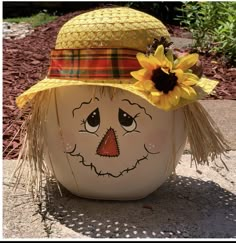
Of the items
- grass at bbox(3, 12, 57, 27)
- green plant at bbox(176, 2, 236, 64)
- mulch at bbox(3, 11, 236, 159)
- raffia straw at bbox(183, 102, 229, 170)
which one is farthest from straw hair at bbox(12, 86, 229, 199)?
grass at bbox(3, 12, 57, 27)

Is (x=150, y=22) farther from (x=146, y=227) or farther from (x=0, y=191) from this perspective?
(x=0, y=191)

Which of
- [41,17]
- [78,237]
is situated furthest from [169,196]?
[41,17]

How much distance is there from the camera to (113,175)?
8.19ft

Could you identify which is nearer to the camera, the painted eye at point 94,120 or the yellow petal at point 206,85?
the painted eye at point 94,120

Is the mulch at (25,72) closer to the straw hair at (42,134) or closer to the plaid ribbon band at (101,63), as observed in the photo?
the straw hair at (42,134)

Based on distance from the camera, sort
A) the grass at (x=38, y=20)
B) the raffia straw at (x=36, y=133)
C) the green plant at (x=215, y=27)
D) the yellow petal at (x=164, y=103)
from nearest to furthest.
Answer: the yellow petal at (x=164, y=103) < the raffia straw at (x=36, y=133) < the green plant at (x=215, y=27) < the grass at (x=38, y=20)

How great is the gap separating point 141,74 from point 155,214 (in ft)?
2.13

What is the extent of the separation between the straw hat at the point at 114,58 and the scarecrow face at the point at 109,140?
0.07 m

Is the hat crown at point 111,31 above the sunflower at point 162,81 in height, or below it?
above

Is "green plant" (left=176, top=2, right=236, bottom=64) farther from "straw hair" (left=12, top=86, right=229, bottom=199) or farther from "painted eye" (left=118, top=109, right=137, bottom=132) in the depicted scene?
"painted eye" (left=118, top=109, right=137, bottom=132)

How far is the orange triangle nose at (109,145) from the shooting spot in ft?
7.95

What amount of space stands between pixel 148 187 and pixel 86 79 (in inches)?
23.3

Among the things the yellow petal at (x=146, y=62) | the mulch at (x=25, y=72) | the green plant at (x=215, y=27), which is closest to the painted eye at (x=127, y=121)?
the yellow petal at (x=146, y=62)

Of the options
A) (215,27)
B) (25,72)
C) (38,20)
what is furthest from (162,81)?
(38,20)
